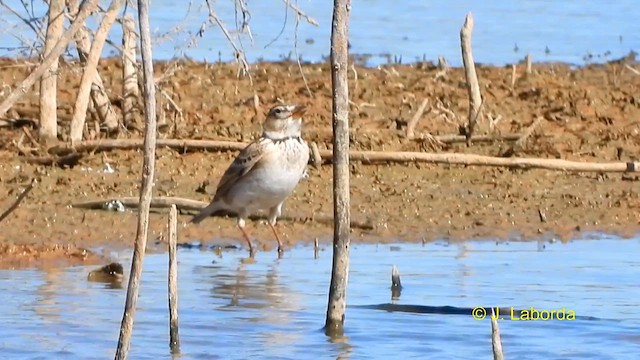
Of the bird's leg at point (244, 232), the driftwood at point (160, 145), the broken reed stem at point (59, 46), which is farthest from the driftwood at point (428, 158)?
the broken reed stem at point (59, 46)

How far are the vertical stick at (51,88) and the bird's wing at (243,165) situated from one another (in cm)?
159

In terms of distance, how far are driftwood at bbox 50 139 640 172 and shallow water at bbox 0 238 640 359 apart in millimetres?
1588

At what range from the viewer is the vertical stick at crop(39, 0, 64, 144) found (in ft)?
43.1

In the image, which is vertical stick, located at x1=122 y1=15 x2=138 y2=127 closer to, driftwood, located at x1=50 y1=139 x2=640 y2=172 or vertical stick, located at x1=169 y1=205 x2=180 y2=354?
driftwood, located at x1=50 y1=139 x2=640 y2=172

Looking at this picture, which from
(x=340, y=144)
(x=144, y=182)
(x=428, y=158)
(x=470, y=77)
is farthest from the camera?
(x=470, y=77)

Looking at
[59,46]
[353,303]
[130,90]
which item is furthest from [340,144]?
[130,90]

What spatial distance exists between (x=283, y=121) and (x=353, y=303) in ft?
9.04

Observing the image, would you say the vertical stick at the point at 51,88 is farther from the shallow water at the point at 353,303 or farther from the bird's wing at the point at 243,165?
the shallow water at the point at 353,303

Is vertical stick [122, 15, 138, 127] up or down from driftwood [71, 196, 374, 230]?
up

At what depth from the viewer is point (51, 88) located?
13.9 m

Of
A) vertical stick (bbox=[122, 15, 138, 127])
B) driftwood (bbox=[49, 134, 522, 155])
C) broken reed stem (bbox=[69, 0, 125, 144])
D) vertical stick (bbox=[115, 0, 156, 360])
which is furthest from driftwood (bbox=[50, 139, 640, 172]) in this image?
vertical stick (bbox=[115, 0, 156, 360])

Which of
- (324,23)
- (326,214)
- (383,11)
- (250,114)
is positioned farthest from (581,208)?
(383,11)

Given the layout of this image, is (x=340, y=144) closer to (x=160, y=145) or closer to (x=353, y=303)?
(x=353, y=303)

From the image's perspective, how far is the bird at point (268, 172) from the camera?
12609 mm
